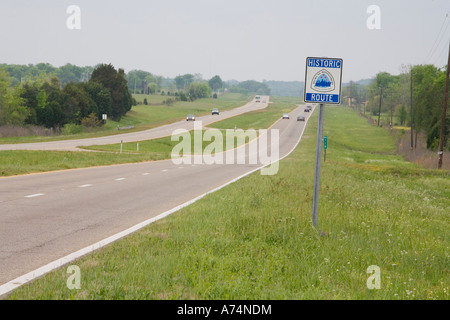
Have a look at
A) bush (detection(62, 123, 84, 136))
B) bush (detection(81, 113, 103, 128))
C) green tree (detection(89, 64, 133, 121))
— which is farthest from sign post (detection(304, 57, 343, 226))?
green tree (detection(89, 64, 133, 121))

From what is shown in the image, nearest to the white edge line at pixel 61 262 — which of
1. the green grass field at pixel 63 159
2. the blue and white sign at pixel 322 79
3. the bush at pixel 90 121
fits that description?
the blue and white sign at pixel 322 79

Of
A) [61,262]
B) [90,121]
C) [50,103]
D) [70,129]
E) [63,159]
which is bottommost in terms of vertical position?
[70,129]

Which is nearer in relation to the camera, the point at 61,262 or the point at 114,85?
the point at 61,262

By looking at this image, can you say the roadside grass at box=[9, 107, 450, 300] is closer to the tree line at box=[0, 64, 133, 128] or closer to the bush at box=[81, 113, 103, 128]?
the tree line at box=[0, 64, 133, 128]

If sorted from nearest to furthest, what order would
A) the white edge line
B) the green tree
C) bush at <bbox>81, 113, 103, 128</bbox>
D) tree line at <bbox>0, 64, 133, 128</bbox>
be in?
the white edge line
tree line at <bbox>0, 64, 133, 128</bbox>
bush at <bbox>81, 113, 103, 128</bbox>
the green tree

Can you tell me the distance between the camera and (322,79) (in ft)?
29.4

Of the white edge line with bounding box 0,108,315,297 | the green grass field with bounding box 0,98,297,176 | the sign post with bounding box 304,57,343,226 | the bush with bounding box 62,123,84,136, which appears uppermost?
the sign post with bounding box 304,57,343,226

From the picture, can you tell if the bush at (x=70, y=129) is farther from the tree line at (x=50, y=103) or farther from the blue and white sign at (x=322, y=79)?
the blue and white sign at (x=322, y=79)

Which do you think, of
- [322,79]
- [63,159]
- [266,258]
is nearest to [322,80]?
[322,79]

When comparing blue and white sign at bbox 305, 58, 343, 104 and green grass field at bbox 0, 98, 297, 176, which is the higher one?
blue and white sign at bbox 305, 58, 343, 104

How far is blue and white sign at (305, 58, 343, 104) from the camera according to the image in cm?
889

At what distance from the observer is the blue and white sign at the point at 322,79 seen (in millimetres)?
8891

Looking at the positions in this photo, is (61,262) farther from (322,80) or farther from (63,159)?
(63,159)
